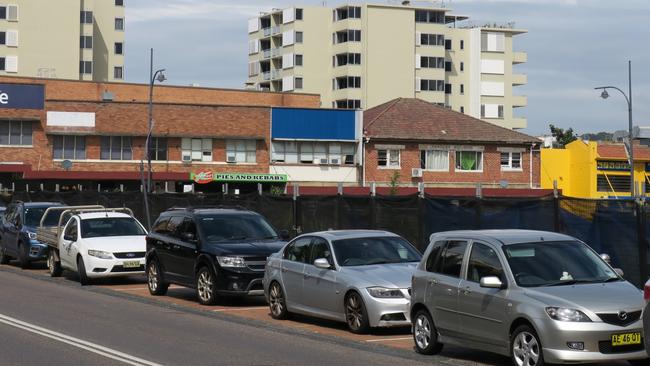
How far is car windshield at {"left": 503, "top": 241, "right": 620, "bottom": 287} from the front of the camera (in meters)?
12.0

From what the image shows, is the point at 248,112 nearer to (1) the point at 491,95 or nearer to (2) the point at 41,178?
(2) the point at 41,178

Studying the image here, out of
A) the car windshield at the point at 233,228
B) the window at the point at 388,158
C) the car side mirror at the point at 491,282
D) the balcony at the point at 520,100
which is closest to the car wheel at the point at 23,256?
the car windshield at the point at 233,228

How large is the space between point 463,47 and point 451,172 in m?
41.2

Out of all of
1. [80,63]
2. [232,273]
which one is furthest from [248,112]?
[232,273]

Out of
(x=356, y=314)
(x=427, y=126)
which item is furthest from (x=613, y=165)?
(x=356, y=314)

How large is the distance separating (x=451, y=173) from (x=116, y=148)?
23568mm

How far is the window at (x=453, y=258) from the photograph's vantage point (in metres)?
12.9

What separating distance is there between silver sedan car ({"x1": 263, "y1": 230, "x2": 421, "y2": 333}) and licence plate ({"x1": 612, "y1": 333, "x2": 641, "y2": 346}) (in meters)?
4.46

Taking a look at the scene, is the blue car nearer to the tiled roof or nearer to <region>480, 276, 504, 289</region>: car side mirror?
<region>480, 276, 504, 289</region>: car side mirror

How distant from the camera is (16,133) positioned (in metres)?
69.3

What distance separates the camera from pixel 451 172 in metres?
76.2

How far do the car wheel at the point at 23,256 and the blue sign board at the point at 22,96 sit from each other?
136 feet

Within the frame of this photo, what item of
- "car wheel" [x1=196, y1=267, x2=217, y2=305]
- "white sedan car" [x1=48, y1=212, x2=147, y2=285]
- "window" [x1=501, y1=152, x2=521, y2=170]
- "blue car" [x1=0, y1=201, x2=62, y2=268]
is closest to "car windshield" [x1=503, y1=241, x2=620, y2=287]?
"car wheel" [x1=196, y1=267, x2=217, y2=305]

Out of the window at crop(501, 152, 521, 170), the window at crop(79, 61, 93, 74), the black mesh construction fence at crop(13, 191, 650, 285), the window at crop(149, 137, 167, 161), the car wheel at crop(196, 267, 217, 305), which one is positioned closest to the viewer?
the black mesh construction fence at crop(13, 191, 650, 285)
